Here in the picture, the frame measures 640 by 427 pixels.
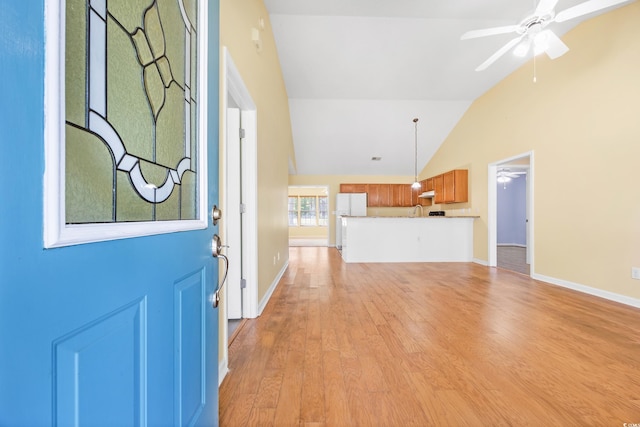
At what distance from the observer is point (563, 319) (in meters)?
2.31

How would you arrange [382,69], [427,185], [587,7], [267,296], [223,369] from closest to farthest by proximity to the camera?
[223,369]
[587,7]
[267,296]
[382,69]
[427,185]

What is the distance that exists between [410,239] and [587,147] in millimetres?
3007

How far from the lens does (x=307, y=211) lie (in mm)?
10320

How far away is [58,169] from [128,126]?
0.26 meters

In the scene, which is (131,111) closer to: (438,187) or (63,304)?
(63,304)

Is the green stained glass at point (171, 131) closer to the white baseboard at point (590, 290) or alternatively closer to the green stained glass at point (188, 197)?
the green stained glass at point (188, 197)

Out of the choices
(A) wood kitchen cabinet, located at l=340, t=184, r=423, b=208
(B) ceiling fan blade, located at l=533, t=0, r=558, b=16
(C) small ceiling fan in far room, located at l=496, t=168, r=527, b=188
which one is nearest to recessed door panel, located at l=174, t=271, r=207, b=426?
(B) ceiling fan blade, located at l=533, t=0, r=558, b=16

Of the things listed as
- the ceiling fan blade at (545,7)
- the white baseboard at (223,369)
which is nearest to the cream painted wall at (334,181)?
the ceiling fan blade at (545,7)

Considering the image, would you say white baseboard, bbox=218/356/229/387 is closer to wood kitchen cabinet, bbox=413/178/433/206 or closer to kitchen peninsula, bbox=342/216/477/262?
kitchen peninsula, bbox=342/216/477/262

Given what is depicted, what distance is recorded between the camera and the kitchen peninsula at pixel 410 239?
17.4ft

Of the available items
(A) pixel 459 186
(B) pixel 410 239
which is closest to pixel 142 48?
(B) pixel 410 239

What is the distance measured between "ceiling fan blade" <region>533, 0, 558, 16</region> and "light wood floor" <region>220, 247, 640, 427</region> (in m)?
2.83

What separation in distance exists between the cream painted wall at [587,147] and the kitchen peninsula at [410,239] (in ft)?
5.20

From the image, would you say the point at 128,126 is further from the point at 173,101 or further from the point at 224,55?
the point at 224,55
